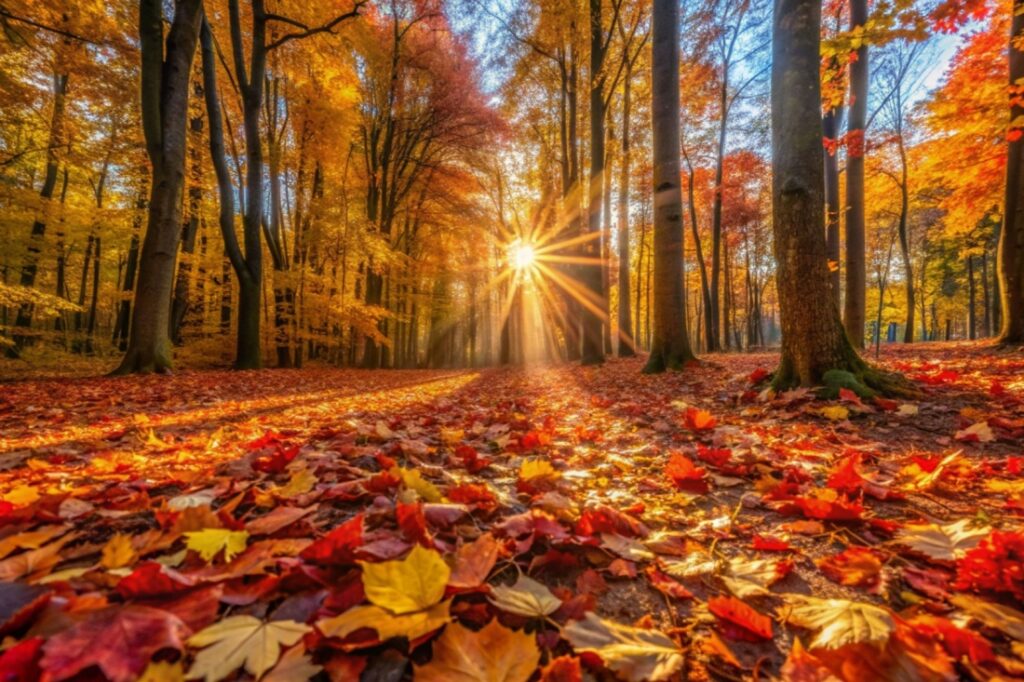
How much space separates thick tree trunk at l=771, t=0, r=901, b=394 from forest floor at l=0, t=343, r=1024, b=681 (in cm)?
117

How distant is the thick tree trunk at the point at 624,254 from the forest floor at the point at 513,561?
1091 cm

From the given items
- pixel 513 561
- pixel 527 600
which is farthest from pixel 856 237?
pixel 527 600

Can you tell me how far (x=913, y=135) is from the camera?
17.2m

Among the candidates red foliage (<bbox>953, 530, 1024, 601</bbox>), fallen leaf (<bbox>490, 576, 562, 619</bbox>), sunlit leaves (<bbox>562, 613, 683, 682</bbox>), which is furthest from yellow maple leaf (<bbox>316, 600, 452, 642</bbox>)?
red foliage (<bbox>953, 530, 1024, 601</bbox>)

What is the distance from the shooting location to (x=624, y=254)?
15.8 m

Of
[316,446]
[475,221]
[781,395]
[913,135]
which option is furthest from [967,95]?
[475,221]

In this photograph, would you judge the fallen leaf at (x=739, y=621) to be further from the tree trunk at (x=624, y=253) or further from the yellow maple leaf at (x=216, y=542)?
the tree trunk at (x=624, y=253)

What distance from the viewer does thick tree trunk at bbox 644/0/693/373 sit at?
20.8ft

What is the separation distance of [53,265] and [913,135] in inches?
1282

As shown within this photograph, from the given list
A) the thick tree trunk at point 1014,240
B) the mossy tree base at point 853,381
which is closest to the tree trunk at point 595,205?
the mossy tree base at point 853,381

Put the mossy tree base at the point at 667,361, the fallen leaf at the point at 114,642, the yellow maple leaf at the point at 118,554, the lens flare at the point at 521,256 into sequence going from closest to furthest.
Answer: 1. the fallen leaf at the point at 114,642
2. the yellow maple leaf at the point at 118,554
3. the mossy tree base at the point at 667,361
4. the lens flare at the point at 521,256

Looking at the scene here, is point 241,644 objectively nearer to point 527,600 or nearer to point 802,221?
point 527,600

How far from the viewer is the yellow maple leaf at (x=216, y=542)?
0.97 meters

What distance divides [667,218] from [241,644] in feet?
21.9
